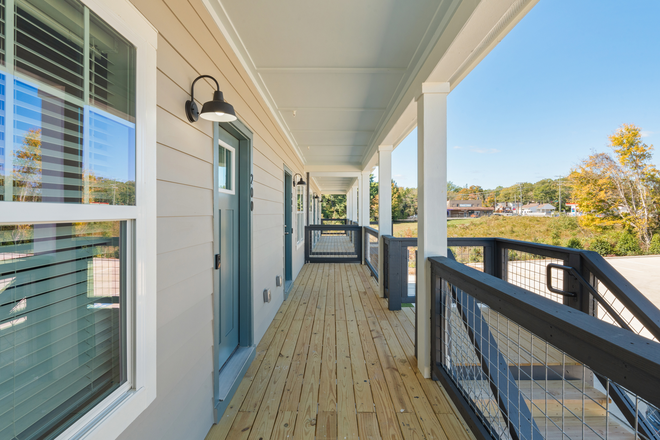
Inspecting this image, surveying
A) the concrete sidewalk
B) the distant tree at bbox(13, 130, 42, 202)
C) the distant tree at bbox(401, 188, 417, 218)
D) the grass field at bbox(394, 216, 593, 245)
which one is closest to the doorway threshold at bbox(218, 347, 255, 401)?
the distant tree at bbox(13, 130, 42, 202)

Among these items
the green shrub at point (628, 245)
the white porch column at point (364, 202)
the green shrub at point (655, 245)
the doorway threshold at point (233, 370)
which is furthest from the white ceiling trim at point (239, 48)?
the green shrub at point (628, 245)

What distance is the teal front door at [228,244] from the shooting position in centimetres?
210

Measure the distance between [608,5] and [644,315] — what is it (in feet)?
24.8

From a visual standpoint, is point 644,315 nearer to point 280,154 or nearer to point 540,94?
point 280,154

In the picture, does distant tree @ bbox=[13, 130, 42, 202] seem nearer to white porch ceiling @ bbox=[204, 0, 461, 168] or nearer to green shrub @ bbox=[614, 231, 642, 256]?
white porch ceiling @ bbox=[204, 0, 461, 168]

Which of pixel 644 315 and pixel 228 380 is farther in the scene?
pixel 228 380

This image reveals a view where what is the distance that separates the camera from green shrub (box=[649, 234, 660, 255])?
5.02 meters

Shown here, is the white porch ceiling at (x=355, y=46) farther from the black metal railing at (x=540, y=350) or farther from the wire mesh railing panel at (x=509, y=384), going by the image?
the wire mesh railing panel at (x=509, y=384)

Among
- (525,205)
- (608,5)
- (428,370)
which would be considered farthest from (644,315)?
(525,205)

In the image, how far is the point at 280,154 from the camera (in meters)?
3.96

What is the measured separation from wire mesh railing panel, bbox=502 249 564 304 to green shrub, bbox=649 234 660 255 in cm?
398

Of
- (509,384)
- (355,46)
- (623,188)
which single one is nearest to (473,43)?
(355,46)

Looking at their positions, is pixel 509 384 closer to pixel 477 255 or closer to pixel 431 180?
pixel 431 180

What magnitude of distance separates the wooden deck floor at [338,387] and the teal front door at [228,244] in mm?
354
